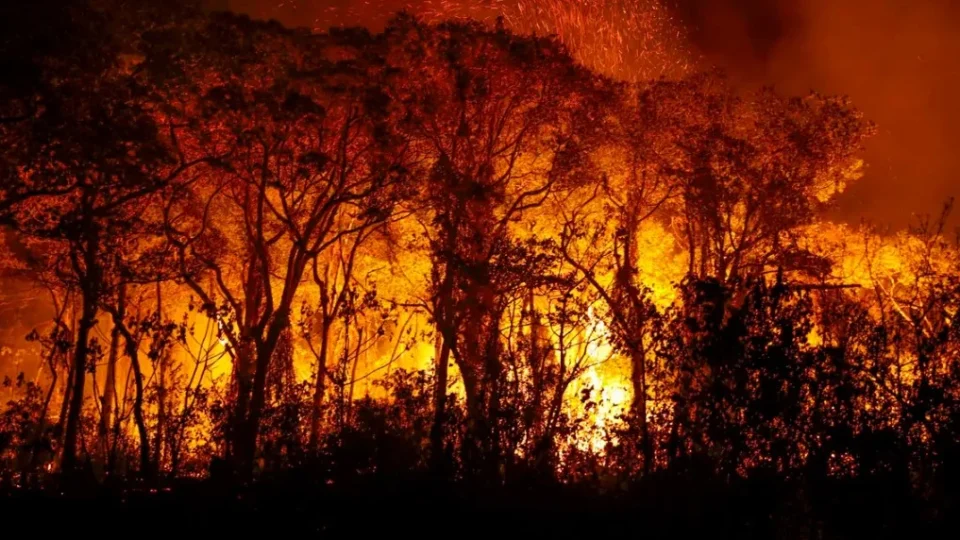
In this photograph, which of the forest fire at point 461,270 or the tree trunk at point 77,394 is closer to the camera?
the forest fire at point 461,270

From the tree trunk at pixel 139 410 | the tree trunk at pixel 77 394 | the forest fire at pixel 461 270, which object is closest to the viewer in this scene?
the forest fire at pixel 461 270

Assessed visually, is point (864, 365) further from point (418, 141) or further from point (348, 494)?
point (418, 141)

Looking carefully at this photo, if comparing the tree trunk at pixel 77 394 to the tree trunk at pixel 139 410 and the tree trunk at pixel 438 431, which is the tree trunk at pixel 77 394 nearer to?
the tree trunk at pixel 139 410

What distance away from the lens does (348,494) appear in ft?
35.1

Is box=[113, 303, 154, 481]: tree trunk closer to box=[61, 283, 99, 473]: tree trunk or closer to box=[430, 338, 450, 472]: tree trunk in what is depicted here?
box=[61, 283, 99, 473]: tree trunk

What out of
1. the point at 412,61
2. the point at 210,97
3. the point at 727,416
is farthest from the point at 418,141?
the point at 727,416

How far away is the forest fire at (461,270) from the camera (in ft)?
34.3

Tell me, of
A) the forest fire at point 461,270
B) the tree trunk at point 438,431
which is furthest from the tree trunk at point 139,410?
the tree trunk at point 438,431

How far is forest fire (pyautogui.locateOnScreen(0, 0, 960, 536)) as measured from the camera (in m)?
10.5

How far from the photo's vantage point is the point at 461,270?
50.5 ft

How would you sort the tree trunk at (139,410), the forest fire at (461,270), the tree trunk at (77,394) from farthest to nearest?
the tree trunk at (77,394) < the tree trunk at (139,410) < the forest fire at (461,270)

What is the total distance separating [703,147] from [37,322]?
3147 centimetres

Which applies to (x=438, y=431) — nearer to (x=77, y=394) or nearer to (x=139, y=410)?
(x=139, y=410)

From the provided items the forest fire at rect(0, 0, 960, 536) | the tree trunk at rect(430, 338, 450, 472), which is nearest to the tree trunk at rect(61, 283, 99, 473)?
the forest fire at rect(0, 0, 960, 536)
